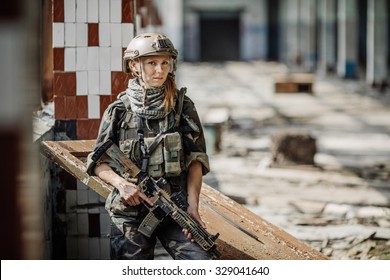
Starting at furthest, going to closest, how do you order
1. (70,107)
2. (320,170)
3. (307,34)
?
1. (307,34)
2. (320,170)
3. (70,107)

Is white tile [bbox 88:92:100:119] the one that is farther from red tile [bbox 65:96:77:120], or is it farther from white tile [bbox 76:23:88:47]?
white tile [bbox 76:23:88:47]

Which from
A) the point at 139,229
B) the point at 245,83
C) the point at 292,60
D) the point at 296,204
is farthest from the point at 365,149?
the point at 292,60

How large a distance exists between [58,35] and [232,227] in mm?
1620

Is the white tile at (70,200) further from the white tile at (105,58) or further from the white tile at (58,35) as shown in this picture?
the white tile at (58,35)

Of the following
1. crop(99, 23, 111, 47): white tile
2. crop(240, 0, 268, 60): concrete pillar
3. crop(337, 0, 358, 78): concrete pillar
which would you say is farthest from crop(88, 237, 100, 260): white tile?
crop(240, 0, 268, 60): concrete pillar

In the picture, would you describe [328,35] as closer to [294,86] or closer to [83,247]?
[294,86]

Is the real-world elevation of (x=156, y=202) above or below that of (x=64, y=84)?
below

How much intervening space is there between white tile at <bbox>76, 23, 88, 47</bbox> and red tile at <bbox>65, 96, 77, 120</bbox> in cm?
33

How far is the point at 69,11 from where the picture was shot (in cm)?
460

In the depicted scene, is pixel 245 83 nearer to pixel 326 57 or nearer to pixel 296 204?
pixel 326 57

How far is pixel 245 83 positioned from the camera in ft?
73.8

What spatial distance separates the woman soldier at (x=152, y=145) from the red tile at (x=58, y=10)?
125 centimetres

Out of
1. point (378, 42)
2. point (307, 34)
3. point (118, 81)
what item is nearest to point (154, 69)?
point (118, 81)

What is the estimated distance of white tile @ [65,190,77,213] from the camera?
15.4ft
